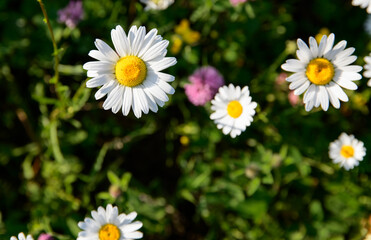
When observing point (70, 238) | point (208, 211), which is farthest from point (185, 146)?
point (70, 238)

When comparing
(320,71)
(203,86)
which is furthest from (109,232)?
(320,71)

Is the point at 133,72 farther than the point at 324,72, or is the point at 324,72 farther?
the point at 324,72

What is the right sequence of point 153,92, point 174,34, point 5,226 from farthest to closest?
point 174,34 → point 5,226 → point 153,92

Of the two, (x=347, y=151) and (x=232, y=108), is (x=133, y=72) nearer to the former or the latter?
(x=232, y=108)

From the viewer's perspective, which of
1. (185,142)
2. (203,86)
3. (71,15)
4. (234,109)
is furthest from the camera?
(185,142)

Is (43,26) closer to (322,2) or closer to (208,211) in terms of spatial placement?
(208,211)
